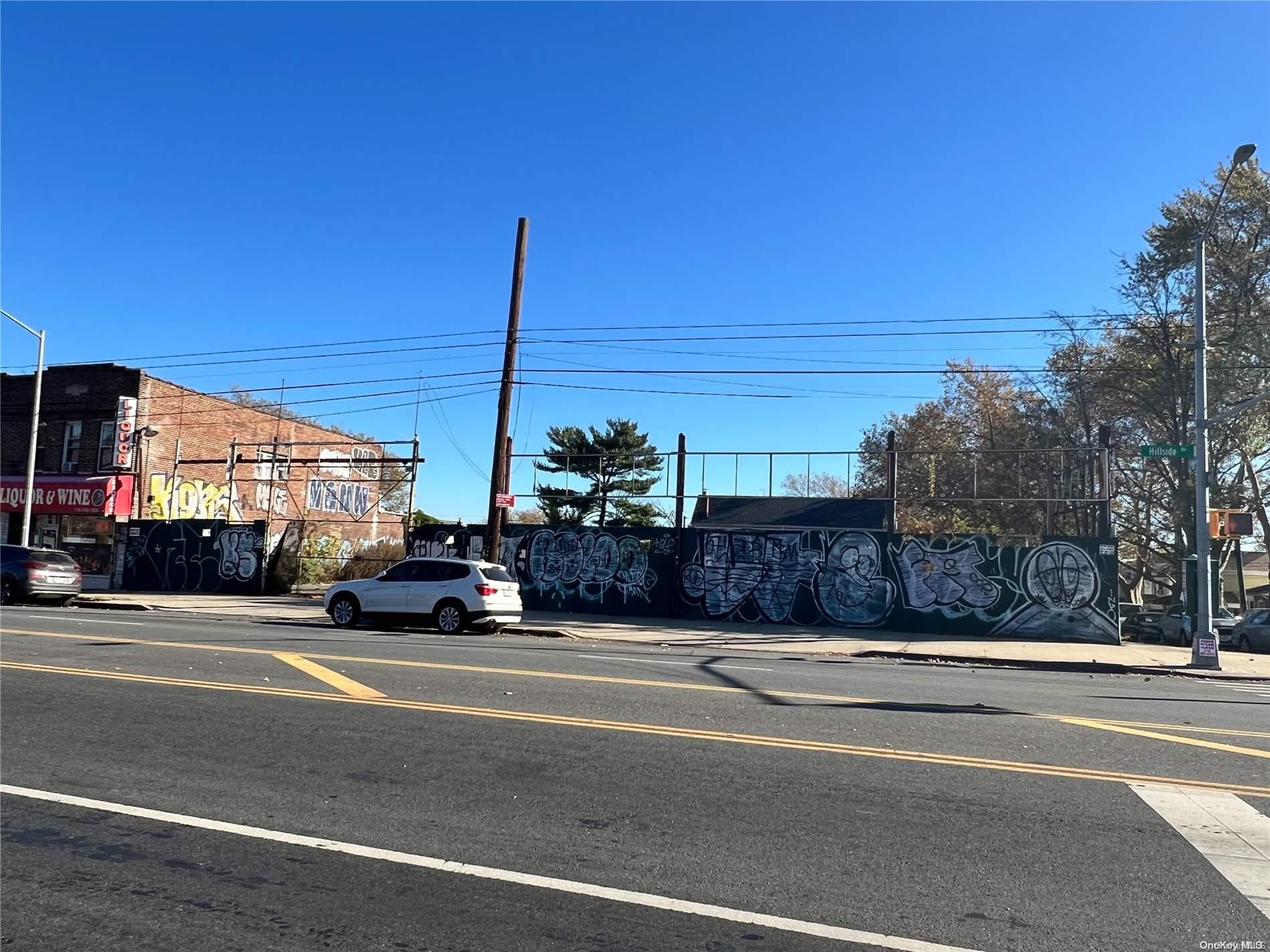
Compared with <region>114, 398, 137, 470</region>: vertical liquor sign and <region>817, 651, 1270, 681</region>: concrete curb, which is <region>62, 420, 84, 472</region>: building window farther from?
<region>817, 651, 1270, 681</region>: concrete curb

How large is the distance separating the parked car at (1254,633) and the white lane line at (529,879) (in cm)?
2381

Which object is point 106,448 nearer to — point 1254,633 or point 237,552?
point 237,552

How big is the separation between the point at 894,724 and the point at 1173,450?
12.6 meters

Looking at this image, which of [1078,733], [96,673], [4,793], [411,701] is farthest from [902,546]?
[4,793]

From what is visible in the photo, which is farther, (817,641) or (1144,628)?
(1144,628)

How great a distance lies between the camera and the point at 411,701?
862 cm

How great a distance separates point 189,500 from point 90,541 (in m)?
3.53

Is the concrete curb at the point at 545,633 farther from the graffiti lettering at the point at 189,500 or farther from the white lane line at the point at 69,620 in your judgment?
the graffiti lettering at the point at 189,500

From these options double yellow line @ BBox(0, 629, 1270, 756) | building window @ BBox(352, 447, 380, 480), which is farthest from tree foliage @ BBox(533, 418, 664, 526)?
double yellow line @ BBox(0, 629, 1270, 756)

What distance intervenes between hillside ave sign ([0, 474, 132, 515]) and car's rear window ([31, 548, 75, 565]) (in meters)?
7.48

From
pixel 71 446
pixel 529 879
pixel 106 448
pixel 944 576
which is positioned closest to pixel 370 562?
pixel 106 448

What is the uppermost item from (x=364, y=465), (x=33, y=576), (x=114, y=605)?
(x=364, y=465)

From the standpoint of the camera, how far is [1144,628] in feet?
92.6

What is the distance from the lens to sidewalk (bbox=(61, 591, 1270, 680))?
54.0ft
